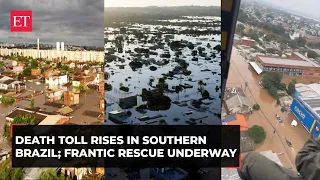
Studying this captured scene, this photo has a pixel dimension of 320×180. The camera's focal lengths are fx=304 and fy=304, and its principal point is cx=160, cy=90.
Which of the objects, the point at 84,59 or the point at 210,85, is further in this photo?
the point at 84,59

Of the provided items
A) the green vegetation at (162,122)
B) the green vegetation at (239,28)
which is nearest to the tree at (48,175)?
the green vegetation at (162,122)

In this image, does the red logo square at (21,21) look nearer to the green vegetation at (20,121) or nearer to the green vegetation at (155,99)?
the green vegetation at (20,121)

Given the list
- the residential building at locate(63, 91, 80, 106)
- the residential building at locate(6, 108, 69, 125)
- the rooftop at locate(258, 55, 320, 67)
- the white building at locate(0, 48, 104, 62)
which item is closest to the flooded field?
the white building at locate(0, 48, 104, 62)

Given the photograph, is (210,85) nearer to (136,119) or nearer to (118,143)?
(136,119)

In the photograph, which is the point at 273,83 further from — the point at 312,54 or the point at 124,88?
the point at 124,88

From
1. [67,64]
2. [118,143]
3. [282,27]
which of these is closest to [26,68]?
[67,64]
